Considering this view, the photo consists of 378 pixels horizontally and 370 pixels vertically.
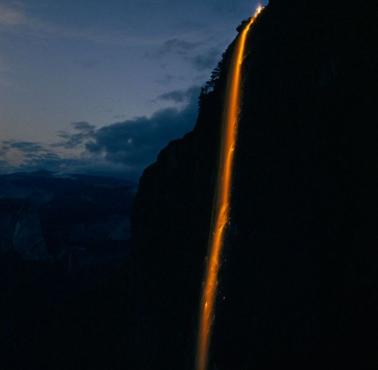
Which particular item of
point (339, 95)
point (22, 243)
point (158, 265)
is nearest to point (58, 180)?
point (22, 243)

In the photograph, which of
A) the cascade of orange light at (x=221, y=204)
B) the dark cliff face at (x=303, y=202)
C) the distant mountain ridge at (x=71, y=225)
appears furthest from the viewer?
the distant mountain ridge at (x=71, y=225)

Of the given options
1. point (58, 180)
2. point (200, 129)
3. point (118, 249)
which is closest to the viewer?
point (200, 129)

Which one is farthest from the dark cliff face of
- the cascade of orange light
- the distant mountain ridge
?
the distant mountain ridge

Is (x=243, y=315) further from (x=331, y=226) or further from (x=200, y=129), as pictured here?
(x=200, y=129)

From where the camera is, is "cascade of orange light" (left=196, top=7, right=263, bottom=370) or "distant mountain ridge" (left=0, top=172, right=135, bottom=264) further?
"distant mountain ridge" (left=0, top=172, right=135, bottom=264)

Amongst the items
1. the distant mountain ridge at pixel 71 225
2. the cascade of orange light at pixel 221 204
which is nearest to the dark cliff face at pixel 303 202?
the cascade of orange light at pixel 221 204

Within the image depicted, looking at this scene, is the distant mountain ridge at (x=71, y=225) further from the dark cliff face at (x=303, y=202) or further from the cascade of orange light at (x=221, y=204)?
the dark cliff face at (x=303, y=202)

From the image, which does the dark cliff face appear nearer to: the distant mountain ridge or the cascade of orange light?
the cascade of orange light
